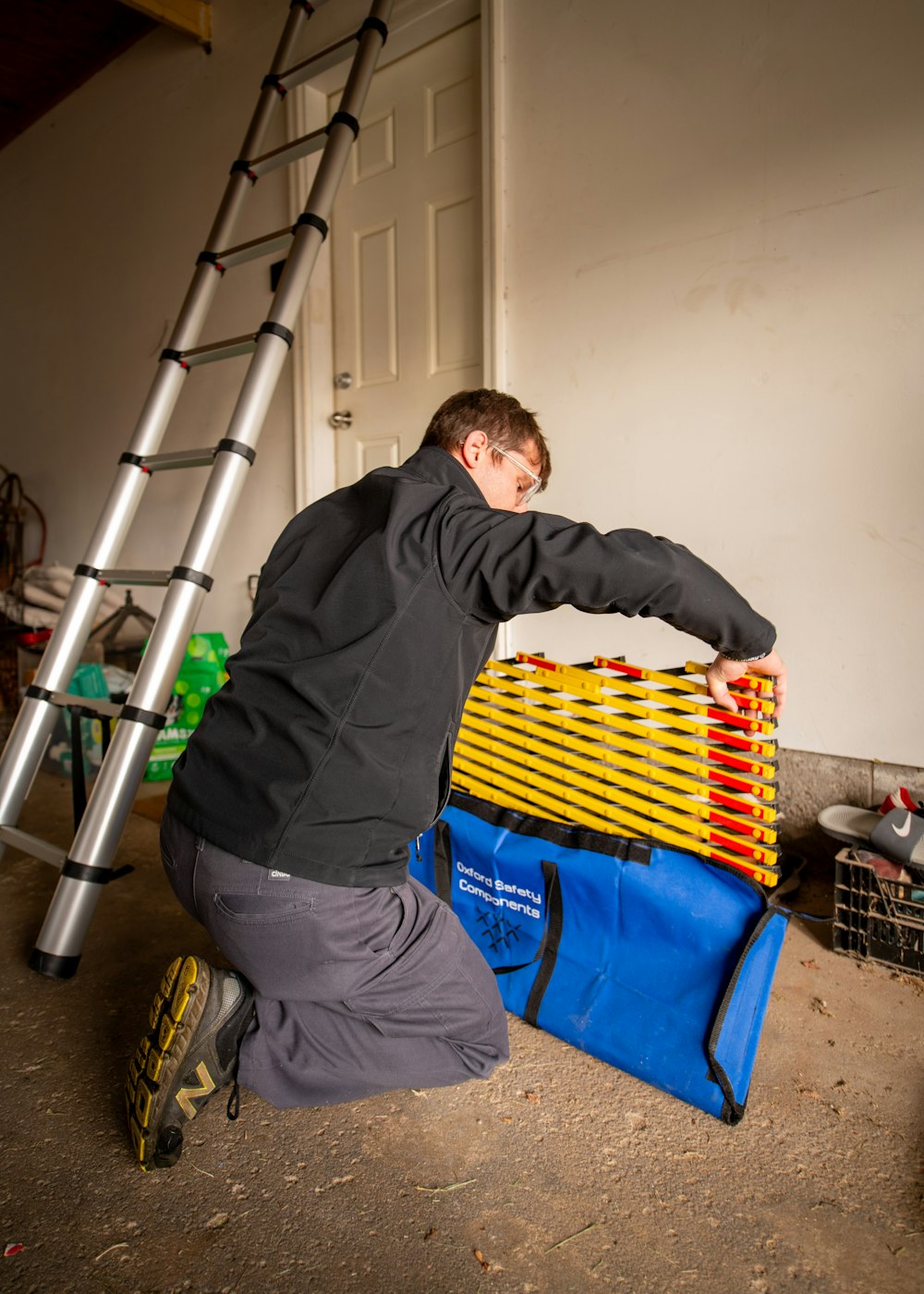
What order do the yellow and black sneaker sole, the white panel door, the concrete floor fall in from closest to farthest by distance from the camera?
the concrete floor → the yellow and black sneaker sole → the white panel door

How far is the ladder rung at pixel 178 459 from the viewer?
1.97 meters

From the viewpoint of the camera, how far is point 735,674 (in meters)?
1.28

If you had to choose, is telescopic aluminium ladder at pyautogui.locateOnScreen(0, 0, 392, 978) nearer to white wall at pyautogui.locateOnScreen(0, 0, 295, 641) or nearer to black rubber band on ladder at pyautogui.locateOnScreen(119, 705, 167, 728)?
black rubber band on ladder at pyautogui.locateOnScreen(119, 705, 167, 728)

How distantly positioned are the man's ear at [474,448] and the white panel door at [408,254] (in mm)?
1719

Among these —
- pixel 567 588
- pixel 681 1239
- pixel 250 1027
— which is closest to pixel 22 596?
pixel 250 1027

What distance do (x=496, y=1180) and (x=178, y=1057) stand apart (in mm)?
484

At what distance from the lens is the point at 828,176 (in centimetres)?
199

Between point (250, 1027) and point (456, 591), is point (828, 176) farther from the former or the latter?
point (250, 1027)

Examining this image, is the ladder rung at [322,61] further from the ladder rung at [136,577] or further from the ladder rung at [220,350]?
the ladder rung at [136,577]

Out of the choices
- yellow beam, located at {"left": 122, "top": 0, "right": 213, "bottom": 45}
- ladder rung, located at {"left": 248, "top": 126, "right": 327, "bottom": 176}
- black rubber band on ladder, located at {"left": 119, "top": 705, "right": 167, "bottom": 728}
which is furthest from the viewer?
yellow beam, located at {"left": 122, "top": 0, "right": 213, "bottom": 45}

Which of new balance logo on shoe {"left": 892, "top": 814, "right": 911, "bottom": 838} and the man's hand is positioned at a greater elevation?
the man's hand

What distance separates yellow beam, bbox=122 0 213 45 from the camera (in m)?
3.62

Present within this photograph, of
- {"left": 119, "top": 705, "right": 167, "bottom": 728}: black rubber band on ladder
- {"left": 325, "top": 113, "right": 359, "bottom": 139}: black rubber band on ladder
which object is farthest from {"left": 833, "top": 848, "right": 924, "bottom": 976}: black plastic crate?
{"left": 325, "top": 113, "right": 359, "bottom": 139}: black rubber band on ladder

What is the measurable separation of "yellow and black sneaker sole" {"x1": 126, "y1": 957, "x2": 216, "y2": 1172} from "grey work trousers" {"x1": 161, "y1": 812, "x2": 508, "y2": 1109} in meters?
0.07
